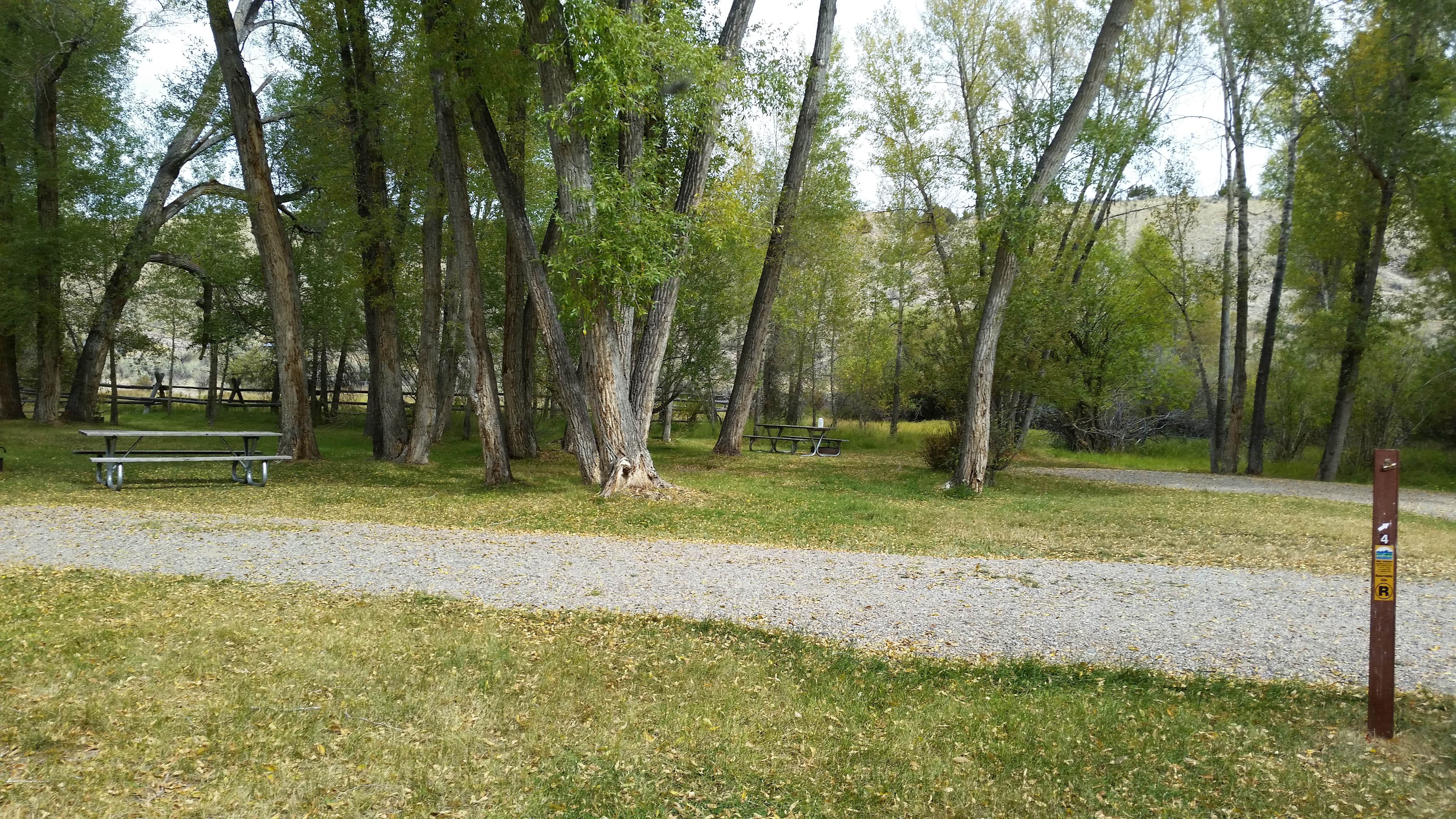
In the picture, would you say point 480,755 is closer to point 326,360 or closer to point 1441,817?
point 1441,817

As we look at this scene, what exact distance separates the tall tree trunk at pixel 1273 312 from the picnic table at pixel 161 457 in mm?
20309

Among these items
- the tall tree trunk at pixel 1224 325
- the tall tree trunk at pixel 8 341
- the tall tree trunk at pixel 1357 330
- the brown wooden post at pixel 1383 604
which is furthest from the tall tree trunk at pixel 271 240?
the tall tree trunk at pixel 1357 330

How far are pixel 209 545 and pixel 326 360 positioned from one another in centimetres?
2791

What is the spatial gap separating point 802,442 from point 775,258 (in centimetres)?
535

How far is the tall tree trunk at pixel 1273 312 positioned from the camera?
18.8m

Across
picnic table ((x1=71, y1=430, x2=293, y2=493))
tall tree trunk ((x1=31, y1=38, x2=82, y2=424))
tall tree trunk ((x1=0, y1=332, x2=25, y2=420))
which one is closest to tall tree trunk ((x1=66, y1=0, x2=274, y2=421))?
tall tree trunk ((x1=31, y1=38, x2=82, y2=424))

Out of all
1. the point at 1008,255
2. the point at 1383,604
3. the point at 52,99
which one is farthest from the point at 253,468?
the point at 52,99

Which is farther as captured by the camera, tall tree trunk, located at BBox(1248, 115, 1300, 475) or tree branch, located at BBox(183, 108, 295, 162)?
tree branch, located at BBox(183, 108, 295, 162)

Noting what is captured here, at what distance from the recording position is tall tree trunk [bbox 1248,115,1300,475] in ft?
61.6

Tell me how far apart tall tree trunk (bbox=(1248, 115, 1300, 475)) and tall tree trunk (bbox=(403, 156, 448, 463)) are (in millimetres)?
18161

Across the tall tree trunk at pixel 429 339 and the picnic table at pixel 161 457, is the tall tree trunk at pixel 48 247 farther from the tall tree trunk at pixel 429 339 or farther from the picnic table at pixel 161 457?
the tall tree trunk at pixel 429 339

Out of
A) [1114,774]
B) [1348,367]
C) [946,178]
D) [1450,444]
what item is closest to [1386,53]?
[1348,367]

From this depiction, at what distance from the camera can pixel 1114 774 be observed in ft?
12.2

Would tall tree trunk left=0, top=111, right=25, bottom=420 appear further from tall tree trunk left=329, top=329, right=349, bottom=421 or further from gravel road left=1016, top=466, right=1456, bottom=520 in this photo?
gravel road left=1016, top=466, right=1456, bottom=520
